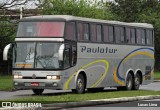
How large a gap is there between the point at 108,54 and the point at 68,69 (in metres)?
4.46

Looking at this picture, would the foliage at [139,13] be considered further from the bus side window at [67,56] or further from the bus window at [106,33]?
the bus side window at [67,56]

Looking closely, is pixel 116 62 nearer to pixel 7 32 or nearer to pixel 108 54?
pixel 108 54

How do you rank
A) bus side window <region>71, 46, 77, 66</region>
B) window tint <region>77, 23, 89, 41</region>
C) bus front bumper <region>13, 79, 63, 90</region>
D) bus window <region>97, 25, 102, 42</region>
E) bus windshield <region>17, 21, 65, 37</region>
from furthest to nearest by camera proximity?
1. bus window <region>97, 25, 102, 42</region>
2. window tint <region>77, 23, 89, 41</region>
3. bus side window <region>71, 46, 77, 66</region>
4. bus windshield <region>17, 21, 65, 37</region>
5. bus front bumper <region>13, 79, 63, 90</region>

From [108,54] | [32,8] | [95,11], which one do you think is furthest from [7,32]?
[108,54]

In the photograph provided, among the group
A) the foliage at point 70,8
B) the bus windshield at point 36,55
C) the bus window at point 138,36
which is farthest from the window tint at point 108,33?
the foliage at point 70,8

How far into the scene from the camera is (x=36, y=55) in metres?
24.1

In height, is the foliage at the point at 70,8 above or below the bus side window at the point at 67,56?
above

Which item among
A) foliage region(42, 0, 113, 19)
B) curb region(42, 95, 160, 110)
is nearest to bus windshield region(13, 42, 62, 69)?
curb region(42, 95, 160, 110)

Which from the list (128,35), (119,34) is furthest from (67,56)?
(128,35)

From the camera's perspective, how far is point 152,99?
22953mm

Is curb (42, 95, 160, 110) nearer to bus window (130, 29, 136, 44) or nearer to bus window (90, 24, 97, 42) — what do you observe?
bus window (90, 24, 97, 42)

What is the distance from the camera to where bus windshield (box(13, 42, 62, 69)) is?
23964 millimetres

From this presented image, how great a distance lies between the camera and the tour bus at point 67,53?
2398 centimetres

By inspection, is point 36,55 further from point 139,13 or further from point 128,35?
point 139,13
